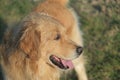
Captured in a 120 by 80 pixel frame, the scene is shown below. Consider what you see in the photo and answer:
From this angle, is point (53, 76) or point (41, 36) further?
point (53, 76)

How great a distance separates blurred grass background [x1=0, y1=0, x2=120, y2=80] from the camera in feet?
23.0

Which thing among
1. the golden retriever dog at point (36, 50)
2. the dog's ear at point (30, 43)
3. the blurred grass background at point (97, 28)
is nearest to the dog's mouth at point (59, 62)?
the golden retriever dog at point (36, 50)

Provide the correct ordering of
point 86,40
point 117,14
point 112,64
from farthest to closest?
point 117,14, point 86,40, point 112,64

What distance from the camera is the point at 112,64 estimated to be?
7.07 meters

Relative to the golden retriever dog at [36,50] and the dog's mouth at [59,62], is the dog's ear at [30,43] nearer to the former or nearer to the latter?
the golden retriever dog at [36,50]

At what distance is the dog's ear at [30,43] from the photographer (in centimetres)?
502

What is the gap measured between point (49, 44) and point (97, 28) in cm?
308

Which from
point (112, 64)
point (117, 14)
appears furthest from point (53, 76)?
point (117, 14)

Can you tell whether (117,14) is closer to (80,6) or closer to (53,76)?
(80,6)

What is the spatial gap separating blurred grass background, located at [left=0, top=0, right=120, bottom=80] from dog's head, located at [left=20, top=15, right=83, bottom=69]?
843mm

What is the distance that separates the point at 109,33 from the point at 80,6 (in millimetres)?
1630

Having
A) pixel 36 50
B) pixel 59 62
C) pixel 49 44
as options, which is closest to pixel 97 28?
pixel 59 62

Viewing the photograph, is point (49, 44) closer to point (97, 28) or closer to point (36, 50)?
point (36, 50)

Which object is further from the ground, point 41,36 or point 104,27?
point 41,36
